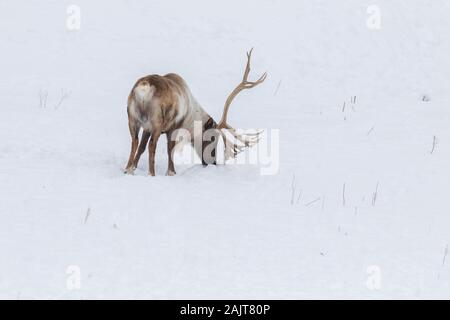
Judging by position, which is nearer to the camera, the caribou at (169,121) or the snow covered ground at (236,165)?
the snow covered ground at (236,165)

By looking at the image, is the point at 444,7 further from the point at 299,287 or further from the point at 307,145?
the point at 299,287

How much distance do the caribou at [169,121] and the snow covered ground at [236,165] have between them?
0.30 m

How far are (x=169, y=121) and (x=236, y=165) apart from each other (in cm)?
108

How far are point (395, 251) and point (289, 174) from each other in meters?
2.25

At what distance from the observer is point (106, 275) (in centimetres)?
581

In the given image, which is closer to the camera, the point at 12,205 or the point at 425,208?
the point at 12,205

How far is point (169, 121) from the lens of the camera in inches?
331

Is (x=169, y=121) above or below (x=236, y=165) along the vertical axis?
above

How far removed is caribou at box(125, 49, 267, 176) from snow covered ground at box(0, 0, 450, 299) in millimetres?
305

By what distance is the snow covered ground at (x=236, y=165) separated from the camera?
6.06 m

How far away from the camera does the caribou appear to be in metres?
8.08

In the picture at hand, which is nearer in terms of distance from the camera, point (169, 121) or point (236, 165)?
point (169, 121)

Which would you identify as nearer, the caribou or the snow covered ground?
the snow covered ground
